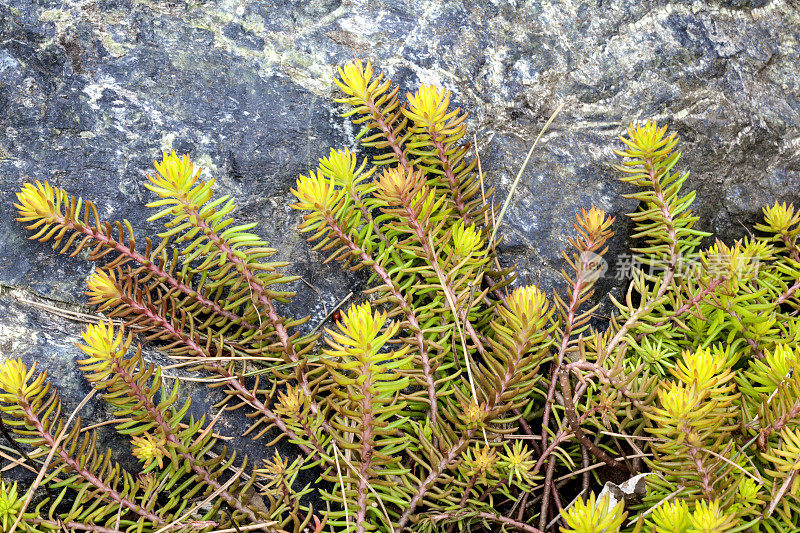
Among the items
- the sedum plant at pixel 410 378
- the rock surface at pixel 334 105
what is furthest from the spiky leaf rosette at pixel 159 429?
the rock surface at pixel 334 105

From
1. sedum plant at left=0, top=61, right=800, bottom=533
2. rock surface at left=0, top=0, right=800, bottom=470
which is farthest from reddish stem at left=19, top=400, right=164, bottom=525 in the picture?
rock surface at left=0, top=0, right=800, bottom=470

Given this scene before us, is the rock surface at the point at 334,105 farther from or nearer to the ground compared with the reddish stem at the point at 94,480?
farther from the ground

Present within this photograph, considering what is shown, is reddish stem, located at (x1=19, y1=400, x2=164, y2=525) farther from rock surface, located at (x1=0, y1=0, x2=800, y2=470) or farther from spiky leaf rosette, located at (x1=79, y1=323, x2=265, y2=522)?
rock surface, located at (x1=0, y1=0, x2=800, y2=470)

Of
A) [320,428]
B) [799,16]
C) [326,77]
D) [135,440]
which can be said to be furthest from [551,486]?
[799,16]

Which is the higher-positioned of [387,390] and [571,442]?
[387,390]

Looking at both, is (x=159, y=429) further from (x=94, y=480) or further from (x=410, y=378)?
(x=410, y=378)

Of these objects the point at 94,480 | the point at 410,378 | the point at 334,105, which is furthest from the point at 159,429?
the point at 334,105

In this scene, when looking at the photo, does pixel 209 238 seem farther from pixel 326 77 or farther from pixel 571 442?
pixel 571 442

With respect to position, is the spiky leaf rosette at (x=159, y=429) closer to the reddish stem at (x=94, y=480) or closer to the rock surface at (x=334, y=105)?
the reddish stem at (x=94, y=480)
